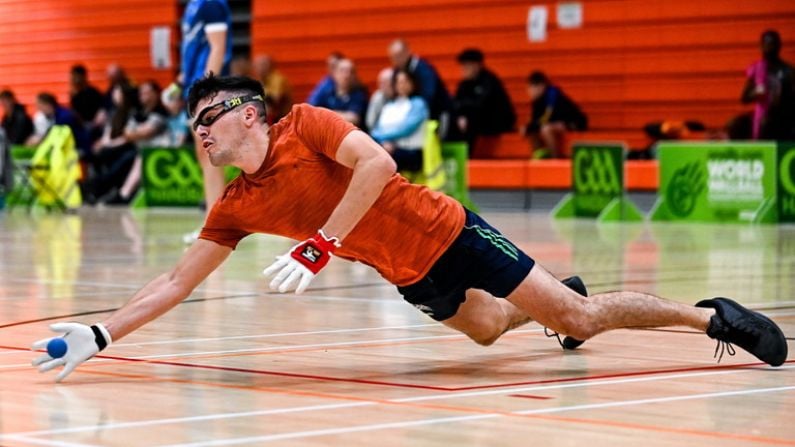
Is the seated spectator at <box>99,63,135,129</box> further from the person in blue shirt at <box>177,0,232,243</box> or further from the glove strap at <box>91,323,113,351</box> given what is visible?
the glove strap at <box>91,323,113,351</box>

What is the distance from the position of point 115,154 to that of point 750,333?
16869mm

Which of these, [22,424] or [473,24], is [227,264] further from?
[473,24]

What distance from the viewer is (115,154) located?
2142cm

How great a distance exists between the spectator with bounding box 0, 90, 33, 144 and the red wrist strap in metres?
18.0

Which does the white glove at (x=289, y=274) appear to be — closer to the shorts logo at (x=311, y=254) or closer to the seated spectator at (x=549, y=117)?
the shorts logo at (x=311, y=254)

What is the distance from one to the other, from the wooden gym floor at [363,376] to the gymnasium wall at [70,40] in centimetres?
1567

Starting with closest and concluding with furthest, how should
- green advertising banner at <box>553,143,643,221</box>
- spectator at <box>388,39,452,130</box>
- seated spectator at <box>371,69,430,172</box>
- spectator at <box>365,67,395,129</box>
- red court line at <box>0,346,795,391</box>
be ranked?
red court line at <box>0,346,795,391</box>, green advertising banner at <box>553,143,643,221</box>, seated spectator at <box>371,69,430,172</box>, spectator at <box>365,67,395,129</box>, spectator at <box>388,39,452,130</box>

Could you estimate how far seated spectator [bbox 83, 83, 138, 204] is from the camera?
70.0 feet

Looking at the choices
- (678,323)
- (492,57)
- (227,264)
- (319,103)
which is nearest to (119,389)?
(678,323)

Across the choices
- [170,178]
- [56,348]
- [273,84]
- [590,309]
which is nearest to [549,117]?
[273,84]

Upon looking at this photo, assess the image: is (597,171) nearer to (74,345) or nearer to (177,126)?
(177,126)

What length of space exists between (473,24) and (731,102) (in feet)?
13.2

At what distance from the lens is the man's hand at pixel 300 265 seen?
4.80 meters

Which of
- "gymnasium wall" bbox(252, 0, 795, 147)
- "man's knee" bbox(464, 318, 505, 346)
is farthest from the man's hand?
"gymnasium wall" bbox(252, 0, 795, 147)
